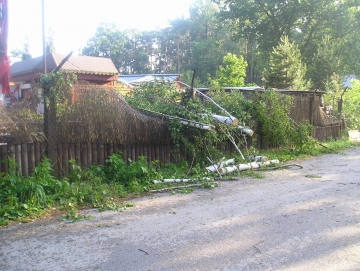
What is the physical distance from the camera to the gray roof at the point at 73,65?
19141 mm

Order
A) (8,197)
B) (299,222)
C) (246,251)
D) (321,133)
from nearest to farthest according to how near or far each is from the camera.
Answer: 1. (246,251)
2. (299,222)
3. (8,197)
4. (321,133)

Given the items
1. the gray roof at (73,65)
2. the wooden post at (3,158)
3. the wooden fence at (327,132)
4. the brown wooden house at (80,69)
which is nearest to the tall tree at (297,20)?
the wooden fence at (327,132)

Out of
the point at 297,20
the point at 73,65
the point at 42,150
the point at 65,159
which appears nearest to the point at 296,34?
the point at 297,20

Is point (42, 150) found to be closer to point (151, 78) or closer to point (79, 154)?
point (79, 154)

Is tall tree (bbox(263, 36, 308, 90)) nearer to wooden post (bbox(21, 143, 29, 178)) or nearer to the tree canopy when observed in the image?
the tree canopy

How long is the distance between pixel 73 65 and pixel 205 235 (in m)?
16.7

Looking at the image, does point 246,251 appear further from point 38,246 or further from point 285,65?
point 285,65

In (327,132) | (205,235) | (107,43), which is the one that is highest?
(107,43)

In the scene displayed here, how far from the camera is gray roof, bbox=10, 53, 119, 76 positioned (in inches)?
754

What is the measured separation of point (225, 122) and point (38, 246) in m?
6.66

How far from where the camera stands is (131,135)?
30.5 ft

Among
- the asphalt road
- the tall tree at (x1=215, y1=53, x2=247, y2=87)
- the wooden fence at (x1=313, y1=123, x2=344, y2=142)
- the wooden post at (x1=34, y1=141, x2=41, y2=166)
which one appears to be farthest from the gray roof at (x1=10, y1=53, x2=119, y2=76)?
the tall tree at (x1=215, y1=53, x2=247, y2=87)

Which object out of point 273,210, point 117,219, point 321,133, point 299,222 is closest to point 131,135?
point 117,219

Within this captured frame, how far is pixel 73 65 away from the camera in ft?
66.2
